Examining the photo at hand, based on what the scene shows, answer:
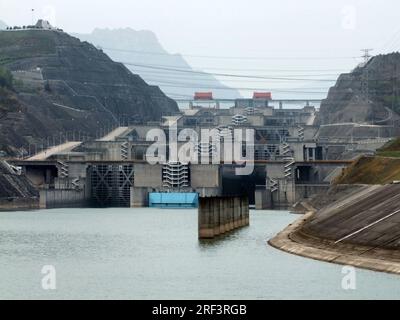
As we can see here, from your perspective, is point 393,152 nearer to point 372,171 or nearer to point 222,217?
point 372,171

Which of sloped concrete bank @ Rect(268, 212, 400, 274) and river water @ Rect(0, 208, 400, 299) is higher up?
sloped concrete bank @ Rect(268, 212, 400, 274)

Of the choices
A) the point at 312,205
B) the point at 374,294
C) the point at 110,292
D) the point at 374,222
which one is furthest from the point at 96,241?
the point at 312,205

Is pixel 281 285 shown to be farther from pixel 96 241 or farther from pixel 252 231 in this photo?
pixel 252 231
